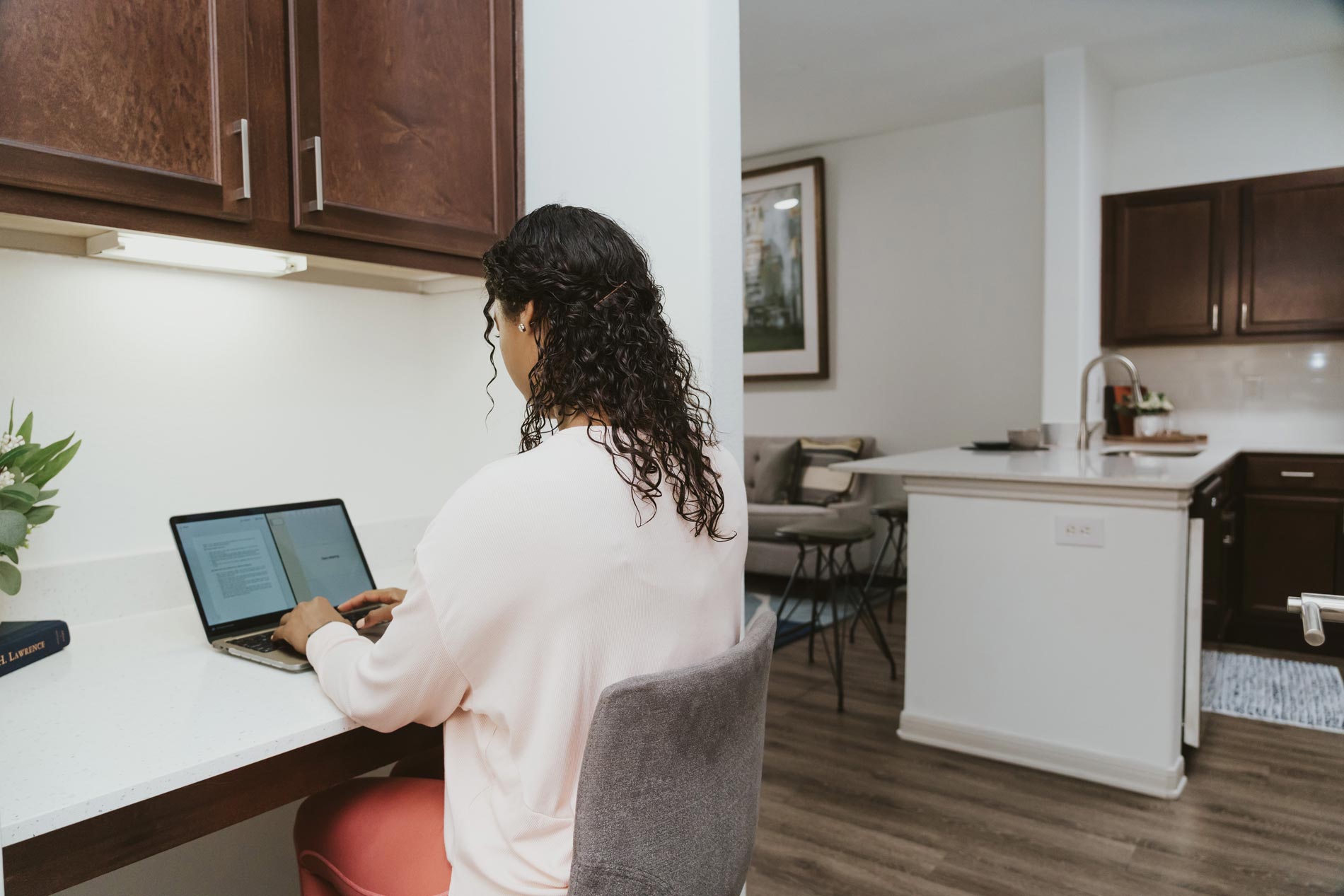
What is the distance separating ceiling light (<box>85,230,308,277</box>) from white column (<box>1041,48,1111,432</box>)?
12.7ft

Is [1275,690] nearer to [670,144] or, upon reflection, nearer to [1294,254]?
[1294,254]

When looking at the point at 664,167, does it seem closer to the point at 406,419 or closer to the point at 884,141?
the point at 406,419

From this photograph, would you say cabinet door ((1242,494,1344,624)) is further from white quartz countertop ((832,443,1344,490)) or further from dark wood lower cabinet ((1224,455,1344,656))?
white quartz countertop ((832,443,1344,490))

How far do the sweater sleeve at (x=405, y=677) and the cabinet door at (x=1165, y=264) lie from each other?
4.51 metres

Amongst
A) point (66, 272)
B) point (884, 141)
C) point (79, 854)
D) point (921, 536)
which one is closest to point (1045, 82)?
point (884, 141)

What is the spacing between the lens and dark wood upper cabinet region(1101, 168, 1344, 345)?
418 cm

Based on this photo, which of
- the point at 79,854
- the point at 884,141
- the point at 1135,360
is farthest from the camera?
the point at 884,141

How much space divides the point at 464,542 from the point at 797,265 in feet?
17.4

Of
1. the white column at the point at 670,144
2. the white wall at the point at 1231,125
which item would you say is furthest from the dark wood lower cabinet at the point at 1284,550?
the white column at the point at 670,144

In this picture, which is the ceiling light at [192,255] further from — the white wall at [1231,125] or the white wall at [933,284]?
the white wall at [1231,125]

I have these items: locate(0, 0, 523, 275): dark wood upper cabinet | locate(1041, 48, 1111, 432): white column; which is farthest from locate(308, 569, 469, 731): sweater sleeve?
locate(1041, 48, 1111, 432): white column

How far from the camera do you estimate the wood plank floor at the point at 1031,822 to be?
2.18 meters

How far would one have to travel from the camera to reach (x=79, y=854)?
85 cm

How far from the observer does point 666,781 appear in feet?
3.06
